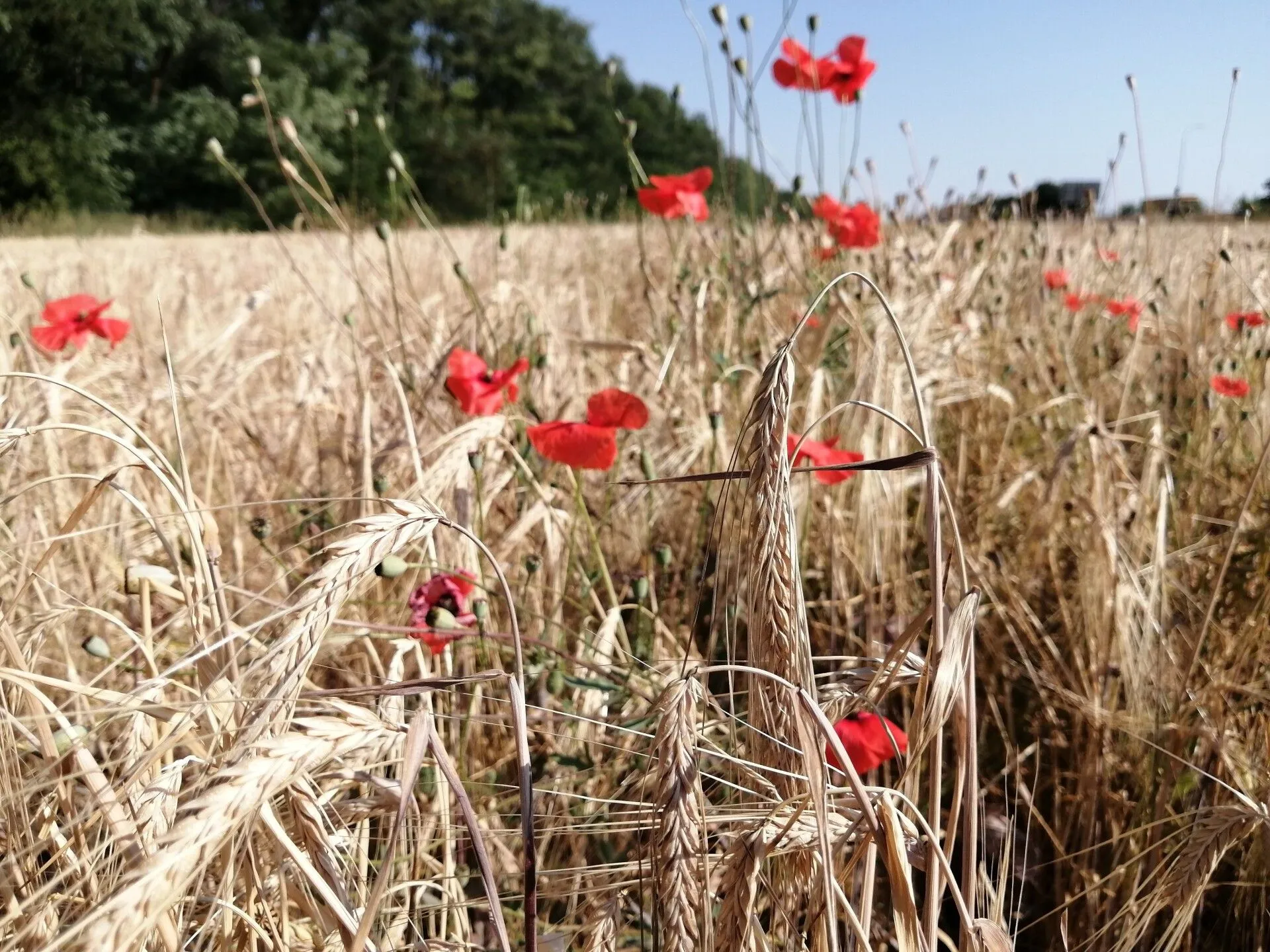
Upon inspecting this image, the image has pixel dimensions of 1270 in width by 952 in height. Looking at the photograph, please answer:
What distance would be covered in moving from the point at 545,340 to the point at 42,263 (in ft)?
11.5

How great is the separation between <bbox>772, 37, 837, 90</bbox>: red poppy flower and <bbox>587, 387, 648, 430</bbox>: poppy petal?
3.43ft

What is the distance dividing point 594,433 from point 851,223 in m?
0.94

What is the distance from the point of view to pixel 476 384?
1.18 metres

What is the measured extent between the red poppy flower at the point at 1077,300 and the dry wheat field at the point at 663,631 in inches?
0.8

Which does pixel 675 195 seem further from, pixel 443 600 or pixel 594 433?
pixel 443 600

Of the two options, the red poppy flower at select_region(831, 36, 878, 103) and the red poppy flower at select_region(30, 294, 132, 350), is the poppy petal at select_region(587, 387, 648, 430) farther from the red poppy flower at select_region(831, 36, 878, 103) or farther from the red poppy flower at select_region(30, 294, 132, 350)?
the red poppy flower at select_region(831, 36, 878, 103)

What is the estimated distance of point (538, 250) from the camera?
5.02 meters

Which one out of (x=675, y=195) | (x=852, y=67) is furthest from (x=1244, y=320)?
(x=675, y=195)

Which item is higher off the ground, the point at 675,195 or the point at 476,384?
the point at 675,195

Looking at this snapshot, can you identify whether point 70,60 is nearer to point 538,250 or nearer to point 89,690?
point 538,250

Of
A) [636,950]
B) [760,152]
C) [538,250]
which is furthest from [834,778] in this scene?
[538,250]

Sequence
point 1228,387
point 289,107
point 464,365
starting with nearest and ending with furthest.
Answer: point 464,365 < point 1228,387 < point 289,107

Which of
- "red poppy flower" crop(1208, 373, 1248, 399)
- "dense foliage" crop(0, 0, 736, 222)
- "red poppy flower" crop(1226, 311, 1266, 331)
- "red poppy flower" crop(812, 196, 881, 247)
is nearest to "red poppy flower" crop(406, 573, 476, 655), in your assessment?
"red poppy flower" crop(812, 196, 881, 247)

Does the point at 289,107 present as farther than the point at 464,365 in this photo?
Yes
